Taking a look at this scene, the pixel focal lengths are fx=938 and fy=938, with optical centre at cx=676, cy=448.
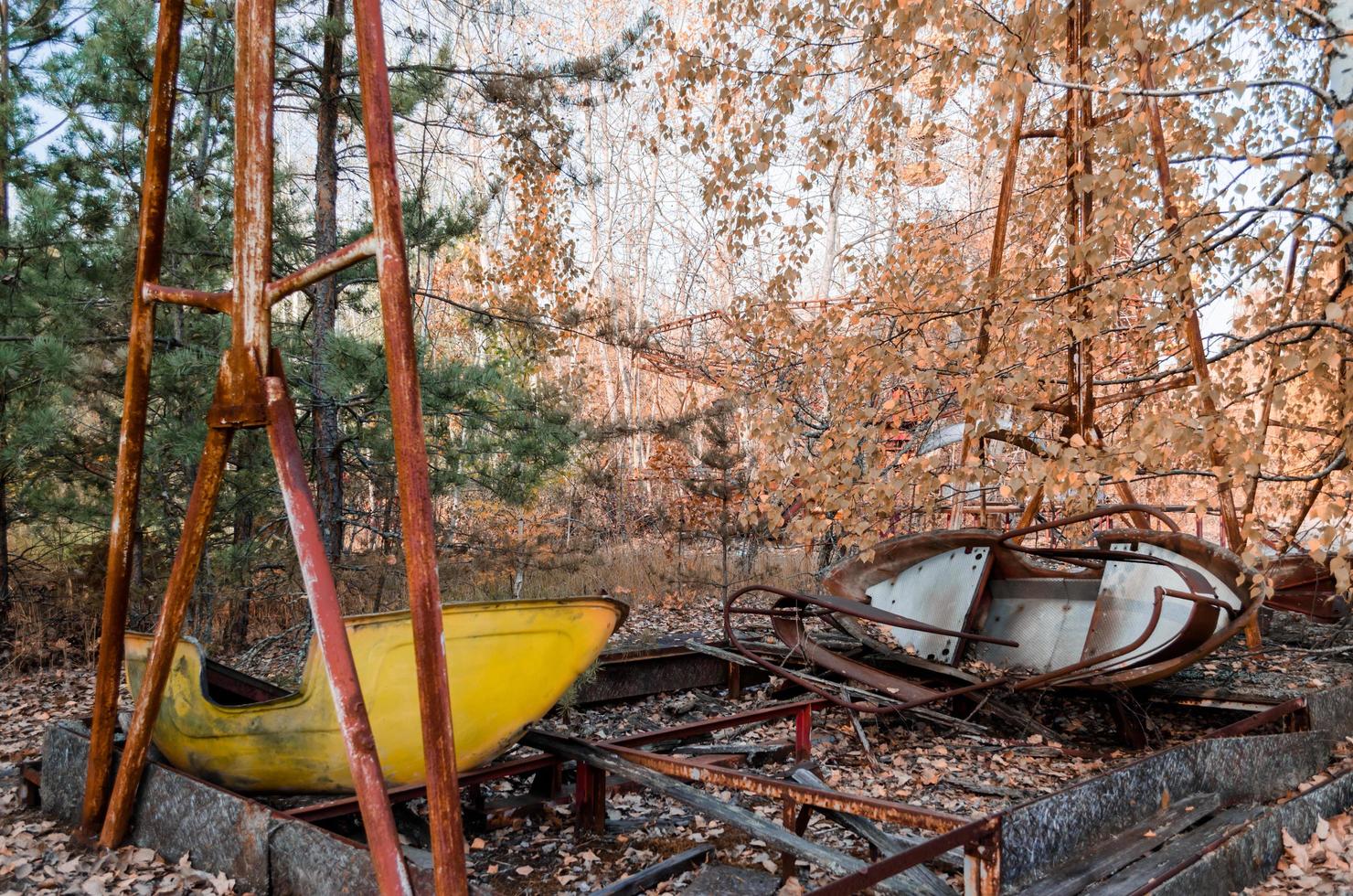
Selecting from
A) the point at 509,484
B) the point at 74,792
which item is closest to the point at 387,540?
the point at 509,484

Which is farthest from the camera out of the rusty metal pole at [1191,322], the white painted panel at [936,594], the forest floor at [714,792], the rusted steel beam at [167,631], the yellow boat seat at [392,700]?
the white painted panel at [936,594]

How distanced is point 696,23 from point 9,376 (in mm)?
18653

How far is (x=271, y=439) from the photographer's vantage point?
8.82 feet

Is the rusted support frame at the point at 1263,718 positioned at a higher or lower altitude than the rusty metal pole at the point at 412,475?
lower

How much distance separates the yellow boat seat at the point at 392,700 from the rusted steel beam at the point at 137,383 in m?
0.36

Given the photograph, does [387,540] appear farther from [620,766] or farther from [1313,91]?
[1313,91]

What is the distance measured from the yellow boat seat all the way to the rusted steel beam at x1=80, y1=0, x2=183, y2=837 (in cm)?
36

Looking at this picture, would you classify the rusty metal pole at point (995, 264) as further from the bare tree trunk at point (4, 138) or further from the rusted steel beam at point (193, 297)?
the bare tree trunk at point (4, 138)

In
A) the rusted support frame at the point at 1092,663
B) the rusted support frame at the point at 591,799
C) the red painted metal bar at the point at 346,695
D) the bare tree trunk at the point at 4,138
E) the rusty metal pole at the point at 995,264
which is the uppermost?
the bare tree trunk at the point at 4,138

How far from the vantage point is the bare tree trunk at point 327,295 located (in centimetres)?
789

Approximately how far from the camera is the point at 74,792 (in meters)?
3.74

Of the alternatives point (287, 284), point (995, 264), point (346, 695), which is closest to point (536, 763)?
point (346, 695)

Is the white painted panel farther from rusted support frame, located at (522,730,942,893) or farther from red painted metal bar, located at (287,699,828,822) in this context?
rusted support frame, located at (522,730,942,893)

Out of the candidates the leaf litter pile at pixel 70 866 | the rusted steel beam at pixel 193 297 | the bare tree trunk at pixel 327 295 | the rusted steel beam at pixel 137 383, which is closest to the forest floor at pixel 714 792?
the leaf litter pile at pixel 70 866
